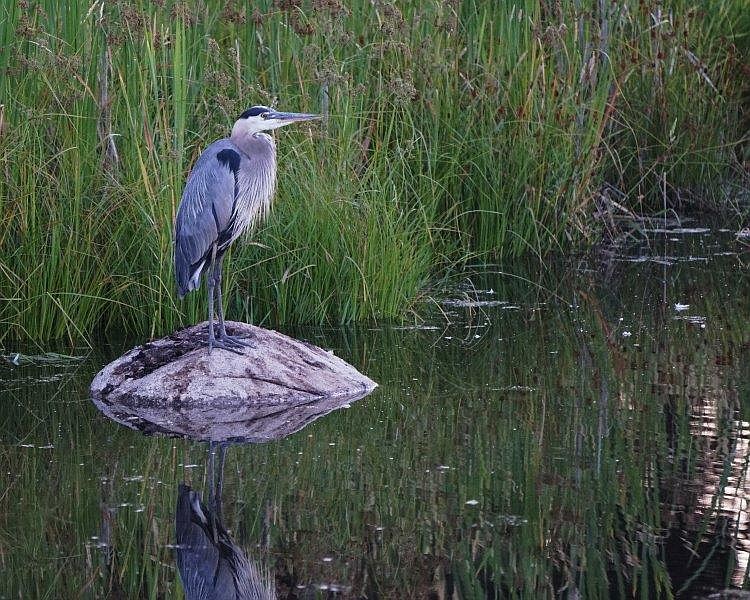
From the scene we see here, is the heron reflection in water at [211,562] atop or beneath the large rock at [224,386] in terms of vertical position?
beneath

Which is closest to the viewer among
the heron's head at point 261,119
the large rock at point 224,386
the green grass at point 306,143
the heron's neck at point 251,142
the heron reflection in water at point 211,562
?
the heron reflection in water at point 211,562

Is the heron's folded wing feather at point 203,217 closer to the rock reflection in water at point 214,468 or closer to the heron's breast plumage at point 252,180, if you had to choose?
the heron's breast plumage at point 252,180

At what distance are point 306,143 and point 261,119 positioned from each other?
1277 mm

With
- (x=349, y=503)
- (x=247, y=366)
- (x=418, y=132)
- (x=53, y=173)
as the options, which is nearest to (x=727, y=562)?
(x=349, y=503)

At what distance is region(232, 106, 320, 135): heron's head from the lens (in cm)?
604

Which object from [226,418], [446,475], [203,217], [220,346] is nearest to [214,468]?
[226,418]

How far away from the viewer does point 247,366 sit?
5.89 meters

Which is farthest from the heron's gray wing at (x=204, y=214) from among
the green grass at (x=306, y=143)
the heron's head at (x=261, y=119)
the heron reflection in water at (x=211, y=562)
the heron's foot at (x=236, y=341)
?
the heron reflection in water at (x=211, y=562)

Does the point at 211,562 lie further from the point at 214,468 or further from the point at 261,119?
the point at 261,119

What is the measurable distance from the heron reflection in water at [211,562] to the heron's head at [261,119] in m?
2.09

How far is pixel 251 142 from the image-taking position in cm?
619

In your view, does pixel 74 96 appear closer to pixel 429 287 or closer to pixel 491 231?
pixel 429 287

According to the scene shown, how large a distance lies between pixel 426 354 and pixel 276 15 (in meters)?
2.13

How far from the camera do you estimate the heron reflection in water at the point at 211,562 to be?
3805 millimetres
